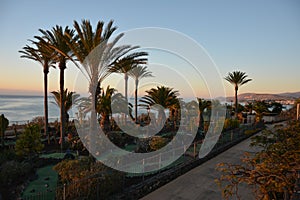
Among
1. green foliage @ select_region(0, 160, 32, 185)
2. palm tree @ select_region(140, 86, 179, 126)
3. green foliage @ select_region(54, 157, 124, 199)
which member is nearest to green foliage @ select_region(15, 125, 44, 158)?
green foliage @ select_region(0, 160, 32, 185)

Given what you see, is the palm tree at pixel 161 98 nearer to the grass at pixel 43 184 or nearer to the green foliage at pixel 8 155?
the green foliage at pixel 8 155

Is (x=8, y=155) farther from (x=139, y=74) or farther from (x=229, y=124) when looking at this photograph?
(x=139, y=74)

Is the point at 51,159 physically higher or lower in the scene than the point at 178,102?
lower

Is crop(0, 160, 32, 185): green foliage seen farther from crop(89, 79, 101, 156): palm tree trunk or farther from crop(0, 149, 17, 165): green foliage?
crop(89, 79, 101, 156): palm tree trunk

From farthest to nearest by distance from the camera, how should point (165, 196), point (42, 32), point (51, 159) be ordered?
point (42, 32), point (51, 159), point (165, 196)

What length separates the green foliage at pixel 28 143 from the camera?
9891 mm

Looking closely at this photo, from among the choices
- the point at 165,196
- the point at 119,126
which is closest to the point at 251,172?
the point at 165,196

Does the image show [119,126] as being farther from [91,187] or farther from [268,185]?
[268,185]

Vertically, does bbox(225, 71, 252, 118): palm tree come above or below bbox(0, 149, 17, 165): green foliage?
above

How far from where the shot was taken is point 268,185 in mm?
3662

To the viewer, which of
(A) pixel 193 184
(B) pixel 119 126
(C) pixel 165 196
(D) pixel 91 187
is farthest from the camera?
(B) pixel 119 126

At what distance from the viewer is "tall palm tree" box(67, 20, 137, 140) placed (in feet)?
36.2

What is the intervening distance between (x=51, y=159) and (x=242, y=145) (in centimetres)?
1069

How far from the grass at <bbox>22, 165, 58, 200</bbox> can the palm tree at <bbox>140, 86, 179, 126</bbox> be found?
1184 centimetres
